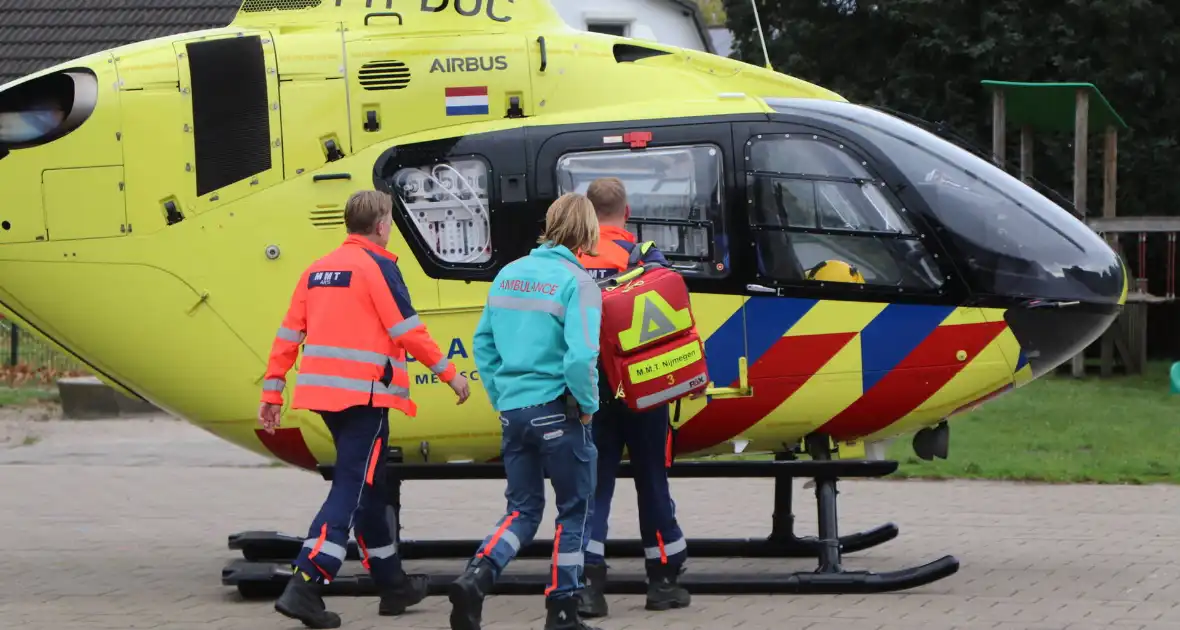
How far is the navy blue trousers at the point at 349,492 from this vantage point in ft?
21.9

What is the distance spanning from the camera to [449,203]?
763 centimetres

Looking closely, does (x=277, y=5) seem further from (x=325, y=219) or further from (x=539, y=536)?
(x=539, y=536)

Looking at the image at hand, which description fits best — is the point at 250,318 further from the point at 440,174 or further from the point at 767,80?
the point at 767,80

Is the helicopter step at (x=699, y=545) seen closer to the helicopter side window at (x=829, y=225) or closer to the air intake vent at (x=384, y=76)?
the helicopter side window at (x=829, y=225)

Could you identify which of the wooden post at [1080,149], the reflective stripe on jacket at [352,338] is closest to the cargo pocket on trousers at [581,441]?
the reflective stripe on jacket at [352,338]

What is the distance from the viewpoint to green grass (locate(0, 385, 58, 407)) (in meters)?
16.2

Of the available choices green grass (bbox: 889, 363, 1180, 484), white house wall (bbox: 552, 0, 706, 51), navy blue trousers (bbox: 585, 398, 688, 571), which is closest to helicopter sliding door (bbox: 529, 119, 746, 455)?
navy blue trousers (bbox: 585, 398, 688, 571)

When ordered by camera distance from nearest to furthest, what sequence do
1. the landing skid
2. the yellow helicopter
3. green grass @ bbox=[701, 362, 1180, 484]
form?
the landing skid < the yellow helicopter < green grass @ bbox=[701, 362, 1180, 484]

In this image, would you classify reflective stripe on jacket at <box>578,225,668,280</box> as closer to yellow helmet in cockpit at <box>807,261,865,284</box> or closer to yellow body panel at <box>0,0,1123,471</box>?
yellow body panel at <box>0,0,1123,471</box>

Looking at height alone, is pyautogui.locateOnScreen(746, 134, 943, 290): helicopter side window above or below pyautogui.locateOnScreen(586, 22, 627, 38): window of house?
below

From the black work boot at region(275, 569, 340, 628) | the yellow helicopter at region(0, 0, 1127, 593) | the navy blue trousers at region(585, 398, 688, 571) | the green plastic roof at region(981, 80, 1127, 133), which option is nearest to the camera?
the black work boot at region(275, 569, 340, 628)

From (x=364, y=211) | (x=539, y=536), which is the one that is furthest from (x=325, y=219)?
(x=539, y=536)

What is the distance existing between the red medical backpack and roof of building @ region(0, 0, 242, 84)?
14.3m

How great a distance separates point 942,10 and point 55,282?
15533 millimetres
